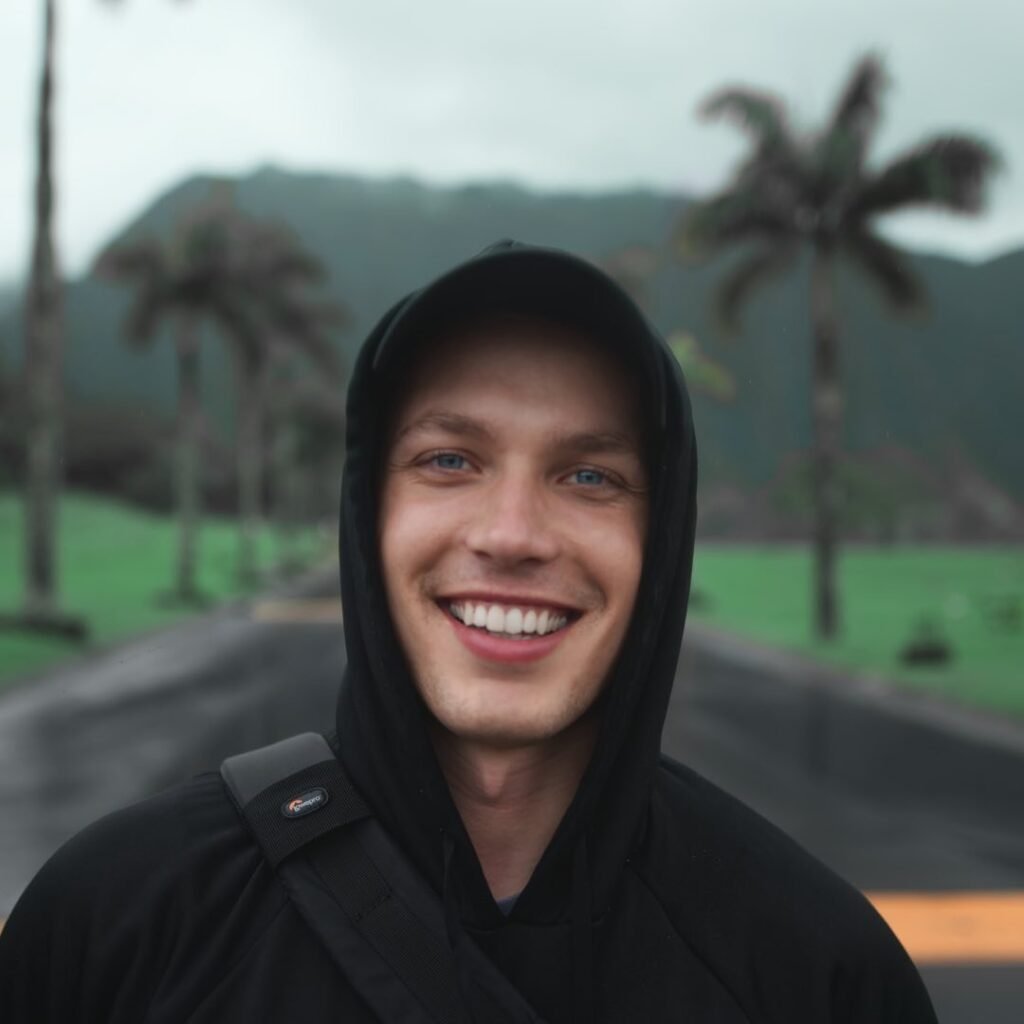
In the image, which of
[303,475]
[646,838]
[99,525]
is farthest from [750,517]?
[646,838]

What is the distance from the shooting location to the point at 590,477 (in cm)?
147

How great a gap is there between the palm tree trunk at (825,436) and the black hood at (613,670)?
19.3 metres

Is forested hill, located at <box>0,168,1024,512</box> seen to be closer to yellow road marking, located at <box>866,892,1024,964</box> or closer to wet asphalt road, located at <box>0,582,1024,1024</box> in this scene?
wet asphalt road, located at <box>0,582,1024,1024</box>

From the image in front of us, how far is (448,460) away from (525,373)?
0.47ft

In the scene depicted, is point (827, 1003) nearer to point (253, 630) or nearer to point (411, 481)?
point (411, 481)

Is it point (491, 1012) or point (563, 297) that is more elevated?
point (563, 297)

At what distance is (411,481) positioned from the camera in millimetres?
1476

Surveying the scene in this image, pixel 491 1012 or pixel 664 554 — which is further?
pixel 664 554

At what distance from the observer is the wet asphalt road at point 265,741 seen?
5973mm

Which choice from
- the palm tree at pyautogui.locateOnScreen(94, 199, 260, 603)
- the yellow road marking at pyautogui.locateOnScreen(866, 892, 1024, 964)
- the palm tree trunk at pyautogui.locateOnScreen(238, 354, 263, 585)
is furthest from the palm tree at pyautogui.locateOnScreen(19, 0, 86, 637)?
the yellow road marking at pyautogui.locateOnScreen(866, 892, 1024, 964)

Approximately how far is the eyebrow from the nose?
0.06 m

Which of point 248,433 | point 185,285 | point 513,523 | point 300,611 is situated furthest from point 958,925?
point 248,433

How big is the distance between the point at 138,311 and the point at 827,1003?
91.8 ft

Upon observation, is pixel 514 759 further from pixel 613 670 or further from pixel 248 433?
pixel 248 433
